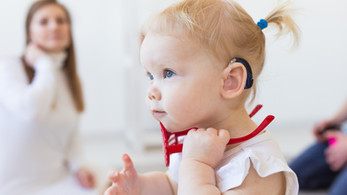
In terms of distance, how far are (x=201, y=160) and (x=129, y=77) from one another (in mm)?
2049

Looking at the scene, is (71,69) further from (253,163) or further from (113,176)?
(253,163)

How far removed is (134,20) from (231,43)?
1.93 m

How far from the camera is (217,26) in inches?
21.0

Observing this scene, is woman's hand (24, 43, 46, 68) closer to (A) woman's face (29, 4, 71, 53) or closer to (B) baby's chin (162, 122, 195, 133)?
(A) woman's face (29, 4, 71, 53)

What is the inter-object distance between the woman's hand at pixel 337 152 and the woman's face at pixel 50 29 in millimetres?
1189

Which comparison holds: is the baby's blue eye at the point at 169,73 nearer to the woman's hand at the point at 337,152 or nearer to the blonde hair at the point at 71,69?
the blonde hair at the point at 71,69

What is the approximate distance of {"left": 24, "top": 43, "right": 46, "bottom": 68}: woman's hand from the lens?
1645 mm

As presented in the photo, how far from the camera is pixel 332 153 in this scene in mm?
1811

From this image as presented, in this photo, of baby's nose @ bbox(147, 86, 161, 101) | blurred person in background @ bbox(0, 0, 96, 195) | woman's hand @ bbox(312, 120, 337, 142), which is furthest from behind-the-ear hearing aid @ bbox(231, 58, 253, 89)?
woman's hand @ bbox(312, 120, 337, 142)

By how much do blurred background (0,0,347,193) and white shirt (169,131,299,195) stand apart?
178 centimetres

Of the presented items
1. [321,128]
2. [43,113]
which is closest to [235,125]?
[43,113]

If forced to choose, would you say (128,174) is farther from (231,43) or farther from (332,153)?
(332,153)

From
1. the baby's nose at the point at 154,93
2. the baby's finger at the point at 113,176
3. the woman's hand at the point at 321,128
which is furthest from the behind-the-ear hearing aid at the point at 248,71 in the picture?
the woman's hand at the point at 321,128

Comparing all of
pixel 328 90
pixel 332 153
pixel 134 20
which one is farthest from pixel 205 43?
pixel 328 90
